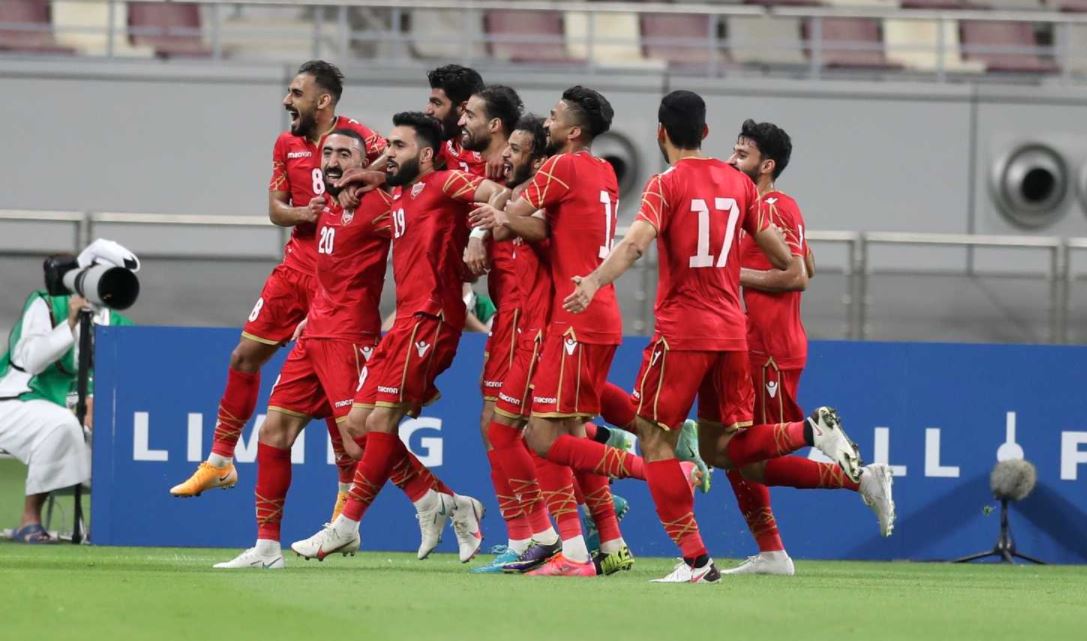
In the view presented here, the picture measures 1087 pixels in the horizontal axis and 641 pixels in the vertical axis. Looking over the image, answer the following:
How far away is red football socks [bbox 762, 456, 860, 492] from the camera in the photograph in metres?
8.98

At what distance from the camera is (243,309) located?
536 inches

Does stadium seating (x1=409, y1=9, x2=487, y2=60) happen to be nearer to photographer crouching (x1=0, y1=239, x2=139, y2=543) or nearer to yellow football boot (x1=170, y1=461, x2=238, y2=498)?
photographer crouching (x1=0, y1=239, x2=139, y2=543)

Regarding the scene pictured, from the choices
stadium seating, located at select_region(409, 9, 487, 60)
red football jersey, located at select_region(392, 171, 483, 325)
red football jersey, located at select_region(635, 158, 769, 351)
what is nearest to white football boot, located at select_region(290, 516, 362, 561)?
red football jersey, located at select_region(392, 171, 483, 325)

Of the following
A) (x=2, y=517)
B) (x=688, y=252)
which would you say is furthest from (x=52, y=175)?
(x=688, y=252)

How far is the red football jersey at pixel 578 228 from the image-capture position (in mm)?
8117

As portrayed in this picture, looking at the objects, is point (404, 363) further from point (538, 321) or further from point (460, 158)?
point (460, 158)

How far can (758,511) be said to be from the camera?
930 cm

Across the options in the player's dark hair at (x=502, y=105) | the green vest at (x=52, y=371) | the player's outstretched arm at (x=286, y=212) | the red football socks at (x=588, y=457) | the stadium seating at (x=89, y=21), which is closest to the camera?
the red football socks at (x=588, y=457)

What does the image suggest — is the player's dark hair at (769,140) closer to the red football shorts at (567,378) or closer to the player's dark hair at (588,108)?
the player's dark hair at (588,108)

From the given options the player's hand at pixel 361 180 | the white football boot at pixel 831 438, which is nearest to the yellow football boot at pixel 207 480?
the player's hand at pixel 361 180

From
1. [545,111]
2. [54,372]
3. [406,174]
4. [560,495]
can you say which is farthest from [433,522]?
[545,111]

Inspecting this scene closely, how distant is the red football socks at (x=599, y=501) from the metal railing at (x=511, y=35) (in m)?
9.16

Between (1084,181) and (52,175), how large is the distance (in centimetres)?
1006

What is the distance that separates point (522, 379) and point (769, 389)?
4.79ft
